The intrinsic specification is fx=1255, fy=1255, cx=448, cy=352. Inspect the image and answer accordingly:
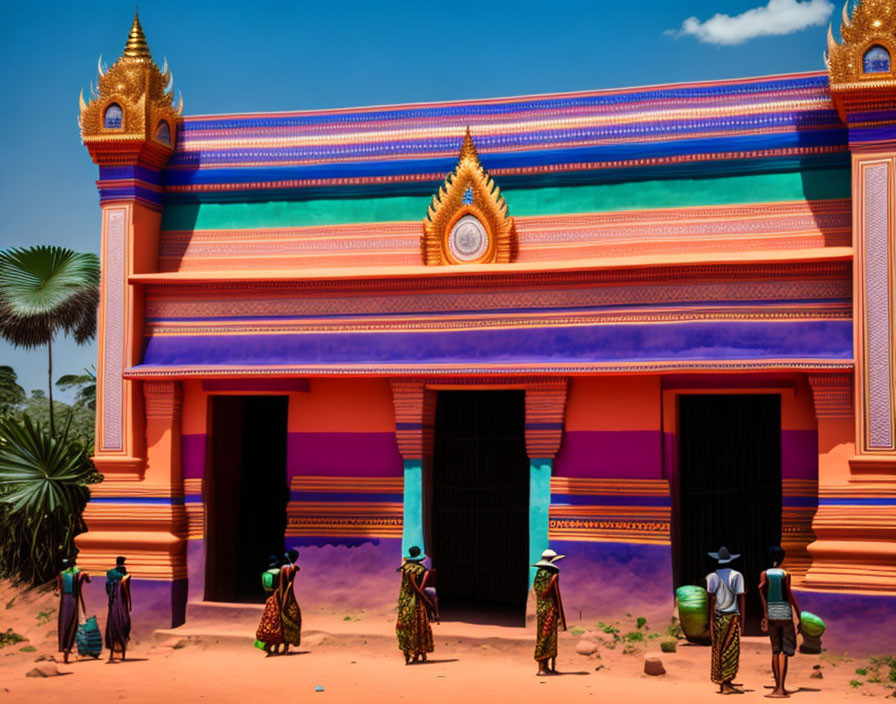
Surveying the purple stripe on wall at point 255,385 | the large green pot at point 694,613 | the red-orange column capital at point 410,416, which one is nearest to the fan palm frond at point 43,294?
the purple stripe on wall at point 255,385

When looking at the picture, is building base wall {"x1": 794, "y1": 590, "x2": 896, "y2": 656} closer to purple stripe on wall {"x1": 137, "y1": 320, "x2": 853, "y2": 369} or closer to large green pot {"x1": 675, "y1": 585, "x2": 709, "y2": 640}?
large green pot {"x1": 675, "y1": 585, "x2": 709, "y2": 640}

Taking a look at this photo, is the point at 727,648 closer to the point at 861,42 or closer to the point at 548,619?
the point at 548,619

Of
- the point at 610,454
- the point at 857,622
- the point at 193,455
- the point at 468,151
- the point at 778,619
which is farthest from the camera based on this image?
the point at 193,455

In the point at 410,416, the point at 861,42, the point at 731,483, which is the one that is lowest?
the point at 731,483

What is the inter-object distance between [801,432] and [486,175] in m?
5.00

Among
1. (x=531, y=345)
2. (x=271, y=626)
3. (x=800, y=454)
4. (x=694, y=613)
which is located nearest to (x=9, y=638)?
(x=271, y=626)

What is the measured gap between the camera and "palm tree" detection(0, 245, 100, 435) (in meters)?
20.0

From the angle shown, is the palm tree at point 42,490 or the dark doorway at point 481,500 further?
the palm tree at point 42,490

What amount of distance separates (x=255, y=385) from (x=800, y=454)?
6.87 m

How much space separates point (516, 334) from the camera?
15.4 meters

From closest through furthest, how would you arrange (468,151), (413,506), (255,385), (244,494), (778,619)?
(778,619) → (413,506) → (468,151) → (255,385) → (244,494)

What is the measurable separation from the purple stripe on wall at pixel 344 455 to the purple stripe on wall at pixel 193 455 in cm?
118

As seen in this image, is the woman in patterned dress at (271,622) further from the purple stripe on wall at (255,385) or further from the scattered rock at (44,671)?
the purple stripe on wall at (255,385)

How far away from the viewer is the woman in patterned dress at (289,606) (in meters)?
14.7
